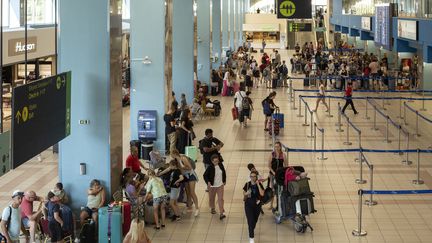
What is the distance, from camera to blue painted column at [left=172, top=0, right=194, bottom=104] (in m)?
28.3

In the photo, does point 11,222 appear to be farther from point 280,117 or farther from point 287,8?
point 287,8

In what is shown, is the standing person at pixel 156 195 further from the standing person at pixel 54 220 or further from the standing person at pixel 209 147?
the standing person at pixel 209 147

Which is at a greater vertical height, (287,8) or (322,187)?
(287,8)

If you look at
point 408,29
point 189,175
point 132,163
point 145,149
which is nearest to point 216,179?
point 189,175

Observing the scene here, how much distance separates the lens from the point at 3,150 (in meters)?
11.8

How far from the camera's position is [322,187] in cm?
1722

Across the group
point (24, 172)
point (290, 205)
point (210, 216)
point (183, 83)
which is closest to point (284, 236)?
point (290, 205)

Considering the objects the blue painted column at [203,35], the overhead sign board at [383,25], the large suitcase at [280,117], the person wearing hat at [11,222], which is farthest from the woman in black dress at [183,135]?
the overhead sign board at [383,25]

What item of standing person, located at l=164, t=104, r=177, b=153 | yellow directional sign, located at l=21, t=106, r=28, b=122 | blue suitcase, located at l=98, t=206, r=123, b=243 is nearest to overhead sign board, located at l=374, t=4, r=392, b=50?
standing person, located at l=164, t=104, r=177, b=153

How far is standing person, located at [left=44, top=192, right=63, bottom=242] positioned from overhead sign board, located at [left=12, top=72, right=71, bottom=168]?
115cm

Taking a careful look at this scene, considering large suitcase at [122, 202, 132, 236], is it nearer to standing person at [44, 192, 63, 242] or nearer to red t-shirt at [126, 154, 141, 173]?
standing person at [44, 192, 63, 242]

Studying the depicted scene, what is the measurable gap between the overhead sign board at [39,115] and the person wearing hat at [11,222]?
1.08m

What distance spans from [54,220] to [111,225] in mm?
960

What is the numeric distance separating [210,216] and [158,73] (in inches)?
301
